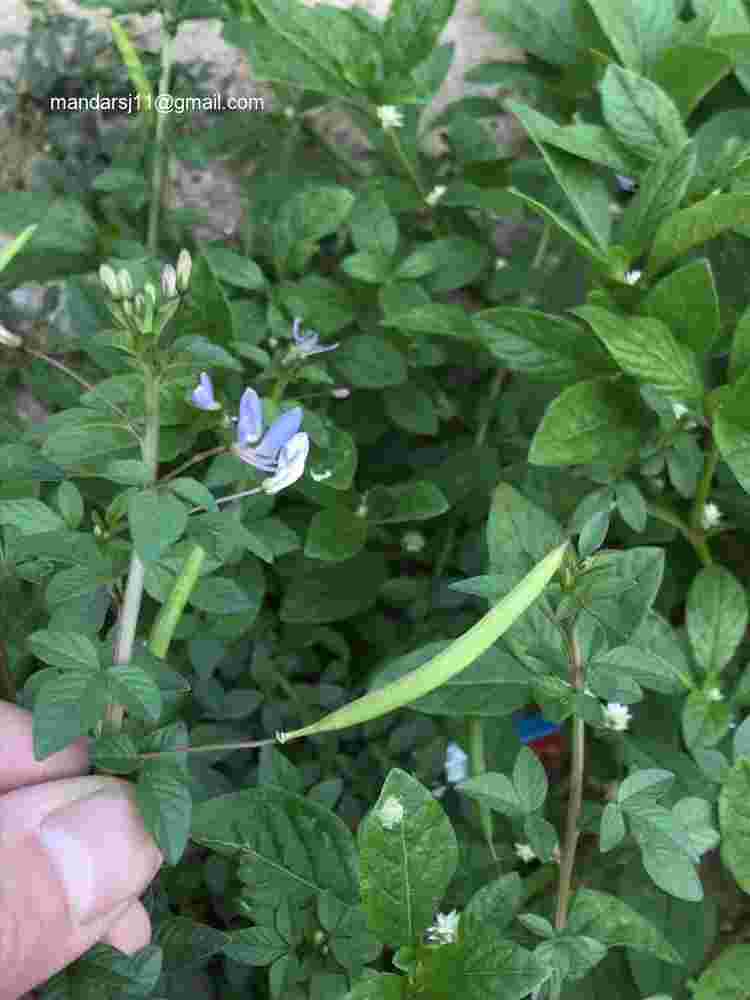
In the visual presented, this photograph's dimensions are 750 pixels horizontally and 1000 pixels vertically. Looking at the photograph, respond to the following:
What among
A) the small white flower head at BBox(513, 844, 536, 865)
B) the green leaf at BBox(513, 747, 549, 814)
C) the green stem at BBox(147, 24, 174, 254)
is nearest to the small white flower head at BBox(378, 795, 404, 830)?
the green leaf at BBox(513, 747, 549, 814)

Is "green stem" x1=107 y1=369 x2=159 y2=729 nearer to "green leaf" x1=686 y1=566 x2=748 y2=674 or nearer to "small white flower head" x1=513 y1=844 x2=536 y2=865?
"small white flower head" x1=513 y1=844 x2=536 y2=865

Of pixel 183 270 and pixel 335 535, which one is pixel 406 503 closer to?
pixel 335 535

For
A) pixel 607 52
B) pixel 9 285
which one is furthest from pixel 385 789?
pixel 607 52

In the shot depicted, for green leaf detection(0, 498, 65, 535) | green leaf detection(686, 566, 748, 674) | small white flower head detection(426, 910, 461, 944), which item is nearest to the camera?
green leaf detection(0, 498, 65, 535)

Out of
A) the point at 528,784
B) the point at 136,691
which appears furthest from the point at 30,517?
the point at 528,784

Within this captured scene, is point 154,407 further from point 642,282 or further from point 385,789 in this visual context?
point 642,282

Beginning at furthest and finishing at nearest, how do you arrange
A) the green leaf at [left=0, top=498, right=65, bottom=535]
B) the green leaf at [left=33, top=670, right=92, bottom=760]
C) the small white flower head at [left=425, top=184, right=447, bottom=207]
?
1. the small white flower head at [left=425, top=184, right=447, bottom=207]
2. the green leaf at [left=0, top=498, right=65, bottom=535]
3. the green leaf at [left=33, top=670, right=92, bottom=760]

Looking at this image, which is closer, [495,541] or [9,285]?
[495,541]

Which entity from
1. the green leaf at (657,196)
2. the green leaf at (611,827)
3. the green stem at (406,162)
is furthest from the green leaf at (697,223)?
the green leaf at (611,827)
